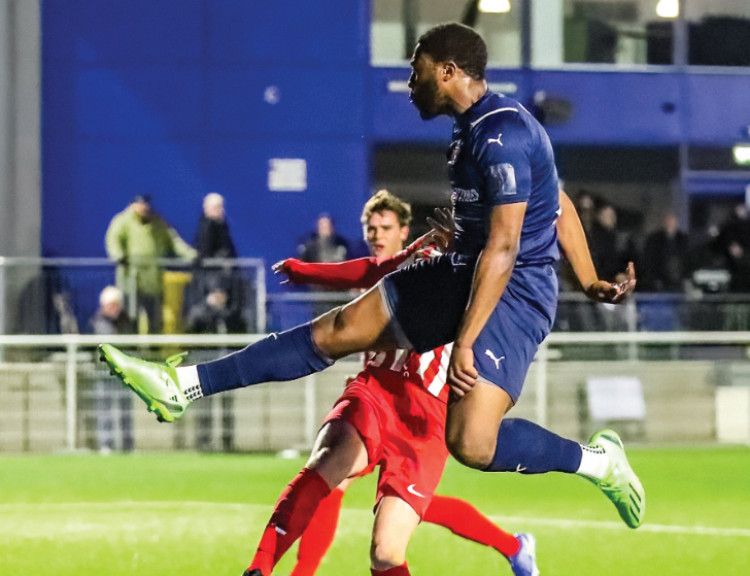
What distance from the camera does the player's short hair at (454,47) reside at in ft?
20.3

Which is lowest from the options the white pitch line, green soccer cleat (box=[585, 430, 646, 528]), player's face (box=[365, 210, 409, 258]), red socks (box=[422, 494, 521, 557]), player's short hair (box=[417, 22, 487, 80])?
the white pitch line

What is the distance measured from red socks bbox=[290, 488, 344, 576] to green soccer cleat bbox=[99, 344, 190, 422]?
3.57 feet

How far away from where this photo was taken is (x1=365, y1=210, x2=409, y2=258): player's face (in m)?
7.72

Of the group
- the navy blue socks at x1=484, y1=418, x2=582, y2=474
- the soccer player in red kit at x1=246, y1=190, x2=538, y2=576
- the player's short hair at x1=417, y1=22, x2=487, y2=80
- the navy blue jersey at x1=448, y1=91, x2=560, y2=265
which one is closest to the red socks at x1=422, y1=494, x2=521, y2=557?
the soccer player in red kit at x1=246, y1=190, x2=538, y2=576

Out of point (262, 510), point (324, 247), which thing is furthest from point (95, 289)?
point (262, 510)

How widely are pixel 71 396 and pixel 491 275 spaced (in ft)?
35.0

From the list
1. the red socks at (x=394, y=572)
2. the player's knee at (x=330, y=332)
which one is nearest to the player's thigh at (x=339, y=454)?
the red socks at (x=394, y=572)

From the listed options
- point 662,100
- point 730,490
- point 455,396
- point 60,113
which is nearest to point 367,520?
point 730,490

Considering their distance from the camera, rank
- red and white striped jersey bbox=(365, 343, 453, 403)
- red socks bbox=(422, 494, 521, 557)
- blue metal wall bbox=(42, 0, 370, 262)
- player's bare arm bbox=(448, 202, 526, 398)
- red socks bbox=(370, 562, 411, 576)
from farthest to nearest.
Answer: blue metal wall bbox=(42, 0, 370, 262), red socks bbox=(422, 494, 521, 557), red and white striped jersey bbox=(365, 343, 453, 403), red socks bbox=(370, 562, 411, 576), player's bare arm bbox=(448, 202, 526, 398)

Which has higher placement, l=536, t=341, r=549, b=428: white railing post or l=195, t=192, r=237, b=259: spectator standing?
l=195, t=192, r=237, b=259: spectator standing

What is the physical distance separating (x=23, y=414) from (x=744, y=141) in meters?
13.2

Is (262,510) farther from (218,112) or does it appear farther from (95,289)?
(218,112)

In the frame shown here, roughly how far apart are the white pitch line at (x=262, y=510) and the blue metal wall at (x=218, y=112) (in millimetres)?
11441

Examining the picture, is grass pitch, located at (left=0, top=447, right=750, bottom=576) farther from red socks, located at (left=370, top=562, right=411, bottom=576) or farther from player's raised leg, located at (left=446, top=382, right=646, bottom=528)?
red socks, located at (left=370, top=562, right=411, bottom=576)
